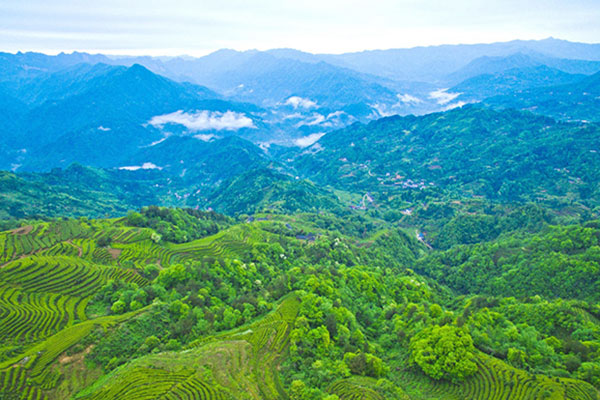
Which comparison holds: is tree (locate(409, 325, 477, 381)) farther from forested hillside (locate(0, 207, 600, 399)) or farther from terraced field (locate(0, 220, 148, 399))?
terraced field (locate(0, 220, 148, 399))

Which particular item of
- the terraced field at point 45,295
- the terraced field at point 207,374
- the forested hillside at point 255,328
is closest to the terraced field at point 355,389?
the forested hillside at point 255,328

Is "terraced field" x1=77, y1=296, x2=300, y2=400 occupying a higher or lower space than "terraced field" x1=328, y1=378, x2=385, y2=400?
higher

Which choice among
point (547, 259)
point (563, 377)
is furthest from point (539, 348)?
point (547, 259)

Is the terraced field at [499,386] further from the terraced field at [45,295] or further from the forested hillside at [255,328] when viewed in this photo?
the terraced field at [45,295]

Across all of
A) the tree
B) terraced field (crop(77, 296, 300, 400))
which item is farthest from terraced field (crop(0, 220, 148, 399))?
the tree

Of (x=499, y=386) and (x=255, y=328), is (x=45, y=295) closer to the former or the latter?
(x=255, y=328)

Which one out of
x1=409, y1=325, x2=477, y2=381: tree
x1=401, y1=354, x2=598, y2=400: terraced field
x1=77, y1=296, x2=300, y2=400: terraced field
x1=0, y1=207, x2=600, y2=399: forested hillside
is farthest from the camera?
x1=409, y1=325, x2=477, y2=381: tree
